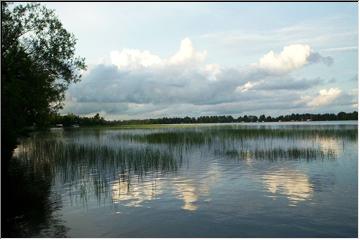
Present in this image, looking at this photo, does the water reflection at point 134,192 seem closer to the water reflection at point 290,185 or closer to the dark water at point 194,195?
the dark water at point 194,195

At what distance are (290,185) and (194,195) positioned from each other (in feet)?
16.6

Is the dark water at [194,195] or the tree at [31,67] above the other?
the tree at [31,67]

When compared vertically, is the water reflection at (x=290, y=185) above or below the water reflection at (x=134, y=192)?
above

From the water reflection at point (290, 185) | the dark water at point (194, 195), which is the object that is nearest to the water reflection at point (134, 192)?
the dark water at point (194, 195)

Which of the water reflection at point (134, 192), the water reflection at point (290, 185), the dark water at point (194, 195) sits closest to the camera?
the dark water at point (194, 195)

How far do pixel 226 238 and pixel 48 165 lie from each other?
19.3m

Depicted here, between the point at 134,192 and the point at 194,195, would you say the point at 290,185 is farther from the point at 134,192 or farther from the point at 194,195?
the point at 134,192

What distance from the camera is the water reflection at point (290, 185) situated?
1847cm

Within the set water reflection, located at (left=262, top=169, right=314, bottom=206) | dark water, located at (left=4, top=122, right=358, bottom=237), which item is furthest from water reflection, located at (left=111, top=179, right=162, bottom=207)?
water reflection, located at (left=262, top=169, right=314, bottom=206)

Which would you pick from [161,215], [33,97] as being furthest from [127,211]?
[33,97]

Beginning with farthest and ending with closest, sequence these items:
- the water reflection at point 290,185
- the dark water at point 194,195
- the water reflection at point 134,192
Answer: the water reflection at point 290,185
the water reflection at point 134,192
the dark water at point 194,195

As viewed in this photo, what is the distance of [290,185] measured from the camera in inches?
827

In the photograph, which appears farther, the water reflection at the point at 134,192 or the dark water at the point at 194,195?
the water reflection at the point at 134,192

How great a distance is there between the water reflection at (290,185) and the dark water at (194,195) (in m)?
0.04
